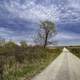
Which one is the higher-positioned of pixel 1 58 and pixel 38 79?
pixel 1 58

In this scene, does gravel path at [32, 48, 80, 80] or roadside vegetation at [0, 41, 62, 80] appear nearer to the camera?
roadside vegetation at [0, 41, 62, 80]

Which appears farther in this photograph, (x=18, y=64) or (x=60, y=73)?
(x=18, y=64)

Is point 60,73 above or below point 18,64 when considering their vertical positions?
below

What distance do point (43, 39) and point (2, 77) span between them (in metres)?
49.8

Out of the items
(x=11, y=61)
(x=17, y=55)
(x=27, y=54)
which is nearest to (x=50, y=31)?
(x=27, y=54)

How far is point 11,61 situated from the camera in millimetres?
21219

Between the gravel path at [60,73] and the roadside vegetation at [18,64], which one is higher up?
the roadside vegetation at [18,64]

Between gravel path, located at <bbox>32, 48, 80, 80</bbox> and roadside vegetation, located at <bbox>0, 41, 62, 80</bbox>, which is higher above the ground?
roadside vegetation, located at <bbox>0, 41, 62, 80</bbox>

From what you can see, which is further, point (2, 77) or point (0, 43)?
point (0, 43)

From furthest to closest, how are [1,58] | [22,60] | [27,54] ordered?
1. [27,54]
2. [22,60]
3. [1,58]

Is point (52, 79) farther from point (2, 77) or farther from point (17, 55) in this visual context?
point (17, 55)

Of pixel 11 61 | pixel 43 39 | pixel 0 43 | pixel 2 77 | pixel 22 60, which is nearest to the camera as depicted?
pixel 2 77

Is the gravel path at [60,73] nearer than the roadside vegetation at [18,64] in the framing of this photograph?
No

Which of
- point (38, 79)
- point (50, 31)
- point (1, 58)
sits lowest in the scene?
point (38, 79)
